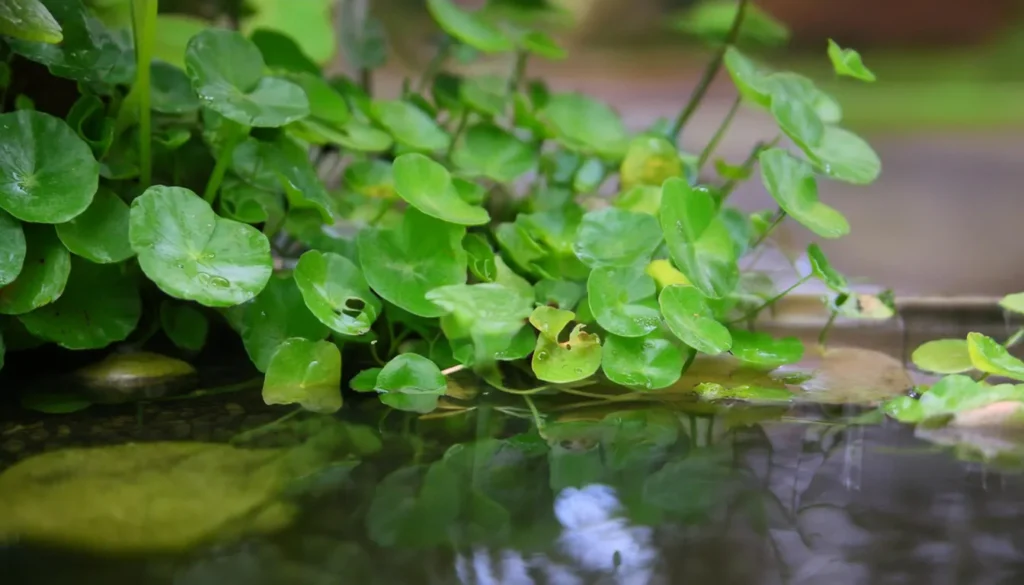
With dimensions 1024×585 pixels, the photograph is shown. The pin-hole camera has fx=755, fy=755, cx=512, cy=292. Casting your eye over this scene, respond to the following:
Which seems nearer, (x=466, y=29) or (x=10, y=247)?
(x=10, y=247)

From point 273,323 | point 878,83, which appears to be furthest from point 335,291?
point 878,83

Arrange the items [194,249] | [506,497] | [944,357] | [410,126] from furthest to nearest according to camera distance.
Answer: [410,126]
[944,357]
[194,249]
[506,497]

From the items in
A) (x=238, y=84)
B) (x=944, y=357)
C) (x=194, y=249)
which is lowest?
(x=944, y=357)

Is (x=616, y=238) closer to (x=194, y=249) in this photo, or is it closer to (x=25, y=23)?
(x=194, y=249)

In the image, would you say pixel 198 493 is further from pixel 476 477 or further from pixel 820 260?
pixel 820 260

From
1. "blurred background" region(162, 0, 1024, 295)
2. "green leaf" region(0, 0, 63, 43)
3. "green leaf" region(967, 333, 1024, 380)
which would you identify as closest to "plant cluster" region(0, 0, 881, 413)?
"green leaf" region(0, 0, 63, 43)

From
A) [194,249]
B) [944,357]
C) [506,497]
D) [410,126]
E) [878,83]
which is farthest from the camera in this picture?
[878,83]

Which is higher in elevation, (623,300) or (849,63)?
(849,63)

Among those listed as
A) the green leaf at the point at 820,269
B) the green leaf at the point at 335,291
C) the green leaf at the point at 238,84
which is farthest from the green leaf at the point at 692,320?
the green leaf at the point at 238,84
